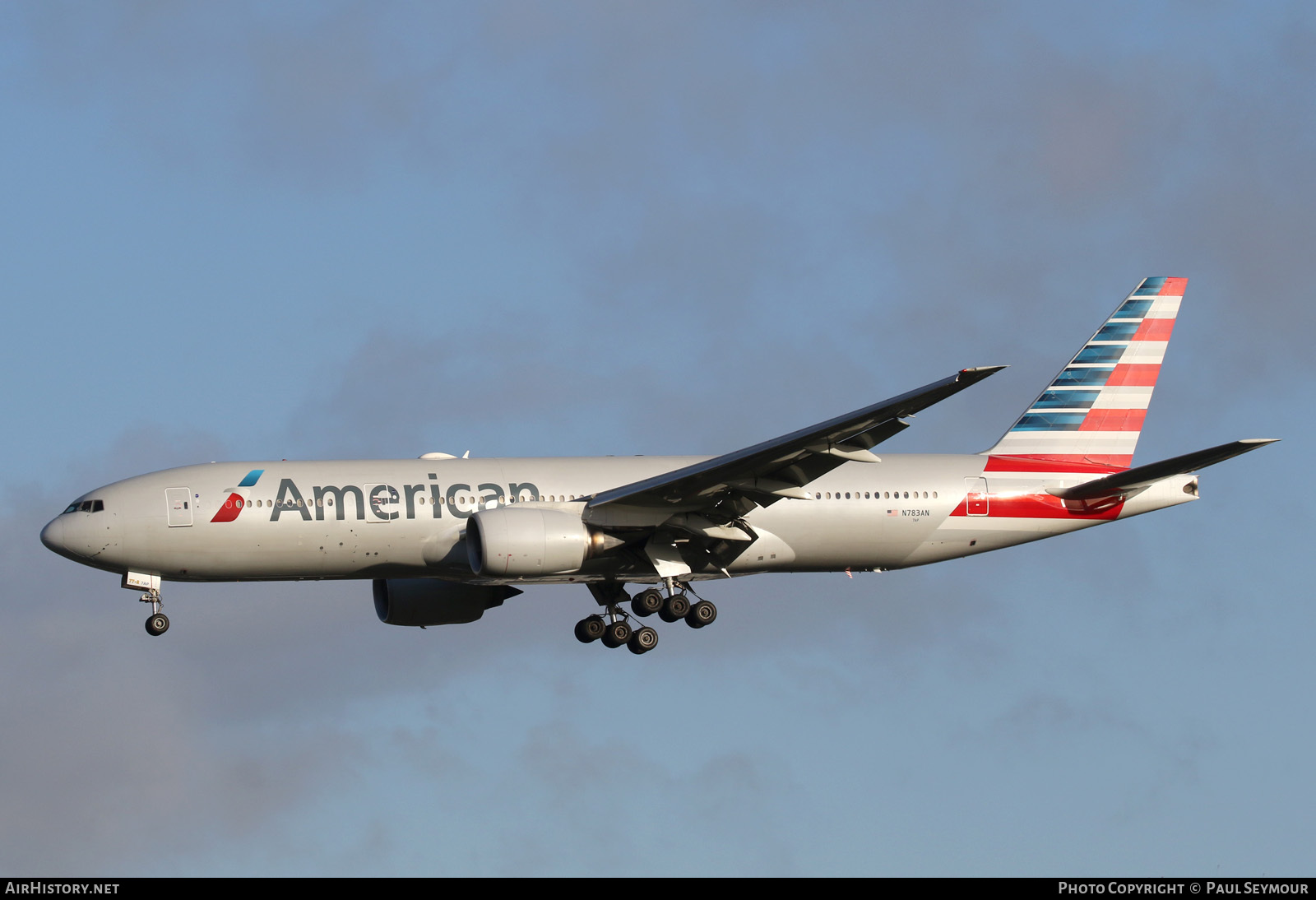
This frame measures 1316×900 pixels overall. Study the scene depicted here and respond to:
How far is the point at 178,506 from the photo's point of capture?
139 feet

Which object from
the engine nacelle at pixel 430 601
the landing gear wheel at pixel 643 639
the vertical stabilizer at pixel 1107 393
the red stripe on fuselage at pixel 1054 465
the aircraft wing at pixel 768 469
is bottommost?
the landing gear wheel at pixel 643 639

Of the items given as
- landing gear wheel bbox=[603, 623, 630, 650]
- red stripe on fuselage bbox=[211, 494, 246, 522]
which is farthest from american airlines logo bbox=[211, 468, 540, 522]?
landing gear wheel bbox=[603, 623, 630, 650]

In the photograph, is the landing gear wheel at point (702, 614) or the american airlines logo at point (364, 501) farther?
the landing gear wheel at point (702, 614)

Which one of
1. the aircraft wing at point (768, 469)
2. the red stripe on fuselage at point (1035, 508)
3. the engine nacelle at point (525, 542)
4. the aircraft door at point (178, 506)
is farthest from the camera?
the red stripe on fuselage at point (1035, 508)

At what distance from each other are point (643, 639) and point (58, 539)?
1432cm

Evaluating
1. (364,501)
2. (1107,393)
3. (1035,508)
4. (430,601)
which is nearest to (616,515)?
(364,501)

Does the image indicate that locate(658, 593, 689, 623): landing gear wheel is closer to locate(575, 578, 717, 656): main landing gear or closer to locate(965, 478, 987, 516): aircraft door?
locate(575, 578, 717, 656): main landing gear

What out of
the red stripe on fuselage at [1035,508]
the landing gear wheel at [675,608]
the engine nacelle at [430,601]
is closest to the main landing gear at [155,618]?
the engine nacelle at [430,601]

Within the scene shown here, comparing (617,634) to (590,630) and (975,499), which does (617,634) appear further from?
(975,499)

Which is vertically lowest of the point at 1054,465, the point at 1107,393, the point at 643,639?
the point at 643,639

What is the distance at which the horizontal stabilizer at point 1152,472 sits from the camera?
39.8 m

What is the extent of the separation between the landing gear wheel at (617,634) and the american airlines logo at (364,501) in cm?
439

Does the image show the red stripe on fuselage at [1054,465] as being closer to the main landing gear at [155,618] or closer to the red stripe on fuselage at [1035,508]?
the red stripe on fuselage at [1035,508]

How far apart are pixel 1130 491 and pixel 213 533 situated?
75.4 ft
